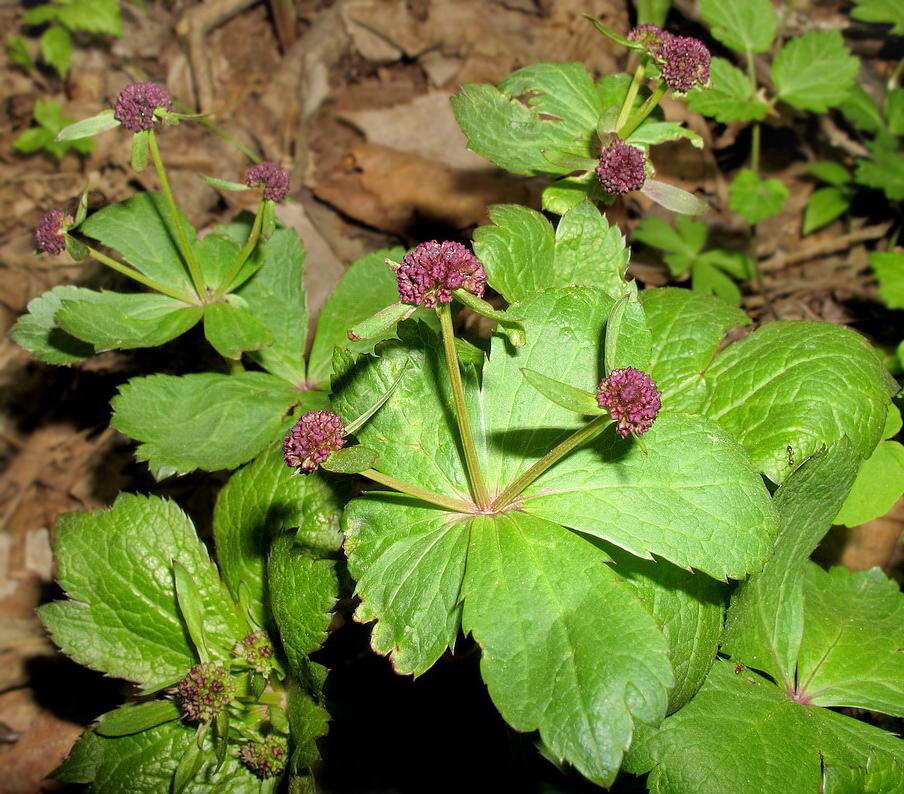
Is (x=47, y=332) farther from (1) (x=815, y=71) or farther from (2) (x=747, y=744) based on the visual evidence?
(1) (x=815, y=71)

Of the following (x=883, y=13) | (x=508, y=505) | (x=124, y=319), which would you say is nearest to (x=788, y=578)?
(x=508, y=505)

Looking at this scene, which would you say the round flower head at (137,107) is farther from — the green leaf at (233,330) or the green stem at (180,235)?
the green leaf at (233,330)

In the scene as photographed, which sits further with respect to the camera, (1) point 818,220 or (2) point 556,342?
(1) point 818,220

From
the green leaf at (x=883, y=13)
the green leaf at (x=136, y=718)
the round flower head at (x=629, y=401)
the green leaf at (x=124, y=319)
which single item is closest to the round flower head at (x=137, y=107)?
the green leaf at (x=124, y=319)

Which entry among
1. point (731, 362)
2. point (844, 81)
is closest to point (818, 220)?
point (844, 81)

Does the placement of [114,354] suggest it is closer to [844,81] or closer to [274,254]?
[274,254]

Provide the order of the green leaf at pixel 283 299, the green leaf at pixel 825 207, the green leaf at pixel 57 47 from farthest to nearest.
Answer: the green leaf at pixel 57 47 → the green leaf at pixel 825 207 → the green leaf at pixel 283 299
